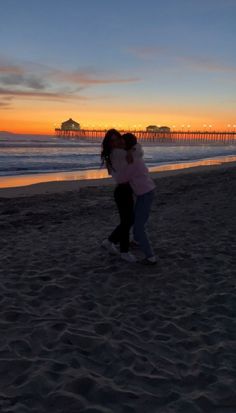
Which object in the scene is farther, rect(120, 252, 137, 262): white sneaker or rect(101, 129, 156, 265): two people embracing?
rect(120, 252, 137, 262): white sneaker

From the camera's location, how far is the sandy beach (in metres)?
2.79

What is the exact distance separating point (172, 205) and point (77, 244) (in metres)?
4.85

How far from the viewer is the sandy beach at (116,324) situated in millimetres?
2787

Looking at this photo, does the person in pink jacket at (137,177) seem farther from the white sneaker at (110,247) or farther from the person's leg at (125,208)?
the white sneaker at (110,247)

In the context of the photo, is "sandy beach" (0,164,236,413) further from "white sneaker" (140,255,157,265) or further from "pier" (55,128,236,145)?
"pier" (55,128,236,145)

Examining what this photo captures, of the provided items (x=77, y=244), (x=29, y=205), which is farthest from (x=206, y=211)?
(x=29, y=205)

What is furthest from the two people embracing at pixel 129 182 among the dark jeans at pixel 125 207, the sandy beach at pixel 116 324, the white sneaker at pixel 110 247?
the sandy beach at pixel 116 324

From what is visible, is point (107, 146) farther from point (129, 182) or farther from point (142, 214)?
point (142, 214)

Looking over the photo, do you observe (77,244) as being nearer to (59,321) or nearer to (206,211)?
(59,321)

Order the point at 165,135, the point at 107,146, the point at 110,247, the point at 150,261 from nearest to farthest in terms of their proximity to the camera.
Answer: the point at 107,146 < the point at 150,261 < the point at 110,247 < the point at 165,135

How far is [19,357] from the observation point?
3203 millimetres

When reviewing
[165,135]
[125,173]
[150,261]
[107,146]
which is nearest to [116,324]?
[150,261]

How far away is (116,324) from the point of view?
151 inches

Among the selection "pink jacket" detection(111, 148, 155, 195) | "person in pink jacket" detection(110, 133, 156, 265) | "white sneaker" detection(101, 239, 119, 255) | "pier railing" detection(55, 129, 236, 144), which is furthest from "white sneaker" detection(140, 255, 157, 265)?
"pier railing" detection(55, 129, 236, 144)
